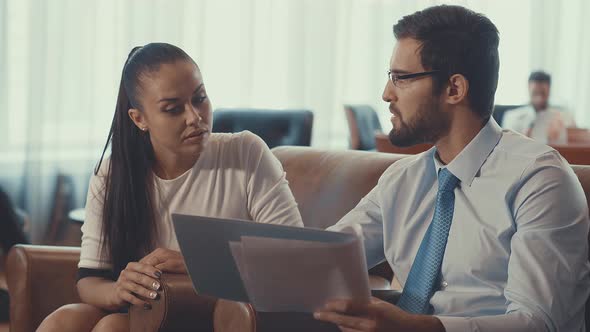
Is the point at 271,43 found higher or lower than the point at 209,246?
higher

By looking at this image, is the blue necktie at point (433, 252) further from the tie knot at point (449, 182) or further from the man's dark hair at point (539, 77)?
the man's dark hair at point (539, 77)

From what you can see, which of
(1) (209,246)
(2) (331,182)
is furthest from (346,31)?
(1) (209,246)

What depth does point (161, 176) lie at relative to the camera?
A: 2.39 meters

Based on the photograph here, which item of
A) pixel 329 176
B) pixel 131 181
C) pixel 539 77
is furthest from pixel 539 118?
pixel 131 181

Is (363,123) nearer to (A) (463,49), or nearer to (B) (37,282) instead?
(B) (37,282)

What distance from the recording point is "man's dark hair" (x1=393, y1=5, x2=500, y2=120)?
6.23ft

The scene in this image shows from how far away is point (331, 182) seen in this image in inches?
102

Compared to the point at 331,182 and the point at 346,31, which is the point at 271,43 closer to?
the point at 346,31

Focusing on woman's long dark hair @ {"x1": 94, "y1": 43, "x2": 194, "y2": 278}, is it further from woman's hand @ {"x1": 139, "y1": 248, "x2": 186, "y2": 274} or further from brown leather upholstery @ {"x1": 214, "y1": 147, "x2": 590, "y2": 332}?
brown leather upholstery @ {"x1": 214, "y1": 147, "x2": 590, "y2": 332}

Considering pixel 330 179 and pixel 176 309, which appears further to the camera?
pixel 330 179

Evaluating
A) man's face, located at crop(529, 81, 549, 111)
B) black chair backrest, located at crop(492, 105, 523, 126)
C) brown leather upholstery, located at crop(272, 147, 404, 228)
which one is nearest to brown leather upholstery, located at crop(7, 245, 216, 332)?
brown leather upholstery, located at crop(272, 147, 404, 228)

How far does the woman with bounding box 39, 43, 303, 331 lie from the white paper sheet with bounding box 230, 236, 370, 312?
68 cm

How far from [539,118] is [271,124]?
261 cm

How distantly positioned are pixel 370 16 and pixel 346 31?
0.24 meters
